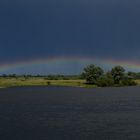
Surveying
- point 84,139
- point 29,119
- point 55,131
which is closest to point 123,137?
point 84,139

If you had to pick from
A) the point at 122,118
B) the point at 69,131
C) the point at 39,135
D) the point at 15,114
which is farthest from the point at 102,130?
the point at 15,114

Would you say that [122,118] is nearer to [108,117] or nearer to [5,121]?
[108,117]

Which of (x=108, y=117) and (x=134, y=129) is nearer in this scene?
(x=134, y=129)

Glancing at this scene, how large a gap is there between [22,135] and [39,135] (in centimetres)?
273

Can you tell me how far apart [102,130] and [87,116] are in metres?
20.9

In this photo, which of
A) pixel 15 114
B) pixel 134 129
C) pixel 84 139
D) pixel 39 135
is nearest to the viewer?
pixel 84 139

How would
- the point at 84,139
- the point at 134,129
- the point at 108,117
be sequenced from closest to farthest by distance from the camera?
the point at 84,139, the point at 134,129, the point at 108,117

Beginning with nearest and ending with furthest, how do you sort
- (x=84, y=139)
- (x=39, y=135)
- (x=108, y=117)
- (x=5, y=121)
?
(x=84, y=139), (x=39, y=135), (x=5, y=121), (x=108, y=117)

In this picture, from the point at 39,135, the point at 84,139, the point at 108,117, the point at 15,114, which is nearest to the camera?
the point at 84,139

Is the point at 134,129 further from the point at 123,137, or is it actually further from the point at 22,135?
the point at 22,135

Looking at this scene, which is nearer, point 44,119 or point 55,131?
point 55,131

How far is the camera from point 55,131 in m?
64.9

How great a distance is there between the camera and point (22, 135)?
6172cm

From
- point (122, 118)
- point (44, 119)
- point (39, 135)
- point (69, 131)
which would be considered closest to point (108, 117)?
point (122, 118)
